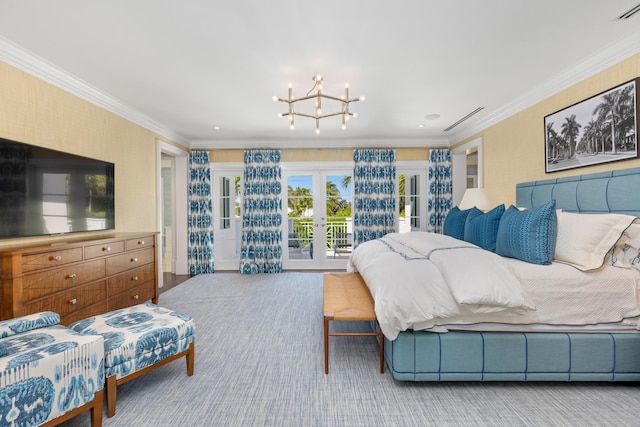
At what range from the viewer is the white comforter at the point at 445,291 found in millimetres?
1773

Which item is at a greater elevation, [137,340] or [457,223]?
[457,223]

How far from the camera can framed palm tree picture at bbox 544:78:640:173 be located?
7.34 feet

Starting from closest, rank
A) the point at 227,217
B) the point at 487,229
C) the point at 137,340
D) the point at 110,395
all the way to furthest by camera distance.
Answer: the point at 110,395 < the point at 137,340 < the point at 487,229 < the point at 227,217

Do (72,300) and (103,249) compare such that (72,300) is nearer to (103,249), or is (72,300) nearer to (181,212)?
(103,249)

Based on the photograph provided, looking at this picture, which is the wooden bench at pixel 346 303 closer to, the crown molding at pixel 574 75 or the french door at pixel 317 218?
the french door at pixel 317 218

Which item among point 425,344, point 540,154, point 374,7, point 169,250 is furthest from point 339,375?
point 169,250

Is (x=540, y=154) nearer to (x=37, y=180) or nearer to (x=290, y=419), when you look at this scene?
(x=290, y=419)

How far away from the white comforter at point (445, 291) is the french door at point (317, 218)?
141 inches

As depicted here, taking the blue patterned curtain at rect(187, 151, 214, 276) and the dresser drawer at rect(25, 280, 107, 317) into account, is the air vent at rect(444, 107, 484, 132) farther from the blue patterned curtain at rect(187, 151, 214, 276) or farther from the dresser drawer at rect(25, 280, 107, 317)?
the dresser drawer at rect(25, 280, 107, 317)

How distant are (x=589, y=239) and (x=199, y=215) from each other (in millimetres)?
5323

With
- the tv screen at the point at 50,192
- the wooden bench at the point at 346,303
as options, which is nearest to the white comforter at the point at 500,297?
the wooden bench at the point at 346,303

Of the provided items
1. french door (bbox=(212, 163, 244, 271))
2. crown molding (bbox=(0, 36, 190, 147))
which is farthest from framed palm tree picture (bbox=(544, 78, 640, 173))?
crown molding (bbox=(0, 36, 190, 147))

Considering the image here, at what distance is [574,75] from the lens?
107 inches

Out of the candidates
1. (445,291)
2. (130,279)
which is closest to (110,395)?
(130,279)
